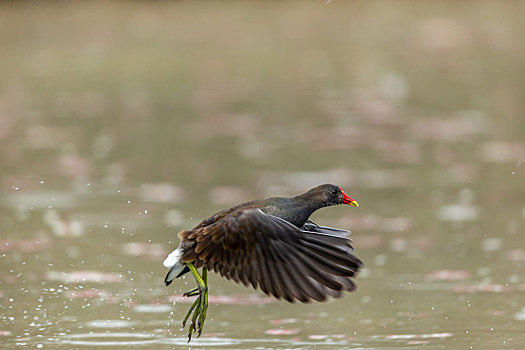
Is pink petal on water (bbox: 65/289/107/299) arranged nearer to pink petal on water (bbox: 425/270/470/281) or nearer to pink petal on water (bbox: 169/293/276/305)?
pink petal on water (bbox: 169/293/276/305)

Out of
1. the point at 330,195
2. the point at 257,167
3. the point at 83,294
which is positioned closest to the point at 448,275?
the point at 330,195

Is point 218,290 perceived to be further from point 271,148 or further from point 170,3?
point 170,3

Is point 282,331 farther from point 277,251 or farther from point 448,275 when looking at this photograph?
point 448,275

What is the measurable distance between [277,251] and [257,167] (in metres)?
7.49

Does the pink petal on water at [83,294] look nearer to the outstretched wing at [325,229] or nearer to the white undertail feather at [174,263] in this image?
the white undertail feather at [174,263]

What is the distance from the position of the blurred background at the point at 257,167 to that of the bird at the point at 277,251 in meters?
0.86

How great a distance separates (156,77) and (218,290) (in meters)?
13.4

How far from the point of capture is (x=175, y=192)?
1312 centimetres

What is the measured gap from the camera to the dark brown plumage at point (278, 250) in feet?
22.1

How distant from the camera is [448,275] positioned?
9.72m

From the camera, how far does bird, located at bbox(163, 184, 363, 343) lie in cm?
675

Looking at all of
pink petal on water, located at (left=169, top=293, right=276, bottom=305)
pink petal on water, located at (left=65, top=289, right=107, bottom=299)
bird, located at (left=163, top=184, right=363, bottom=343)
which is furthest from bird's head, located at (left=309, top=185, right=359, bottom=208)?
pink petal on water, located at (left=65, top=289, right=107, bottom=299)

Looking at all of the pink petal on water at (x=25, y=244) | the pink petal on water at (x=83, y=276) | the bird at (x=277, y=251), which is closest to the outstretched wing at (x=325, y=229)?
the bird at (x=277, y=251)

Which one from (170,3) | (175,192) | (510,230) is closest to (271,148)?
(175,192)
